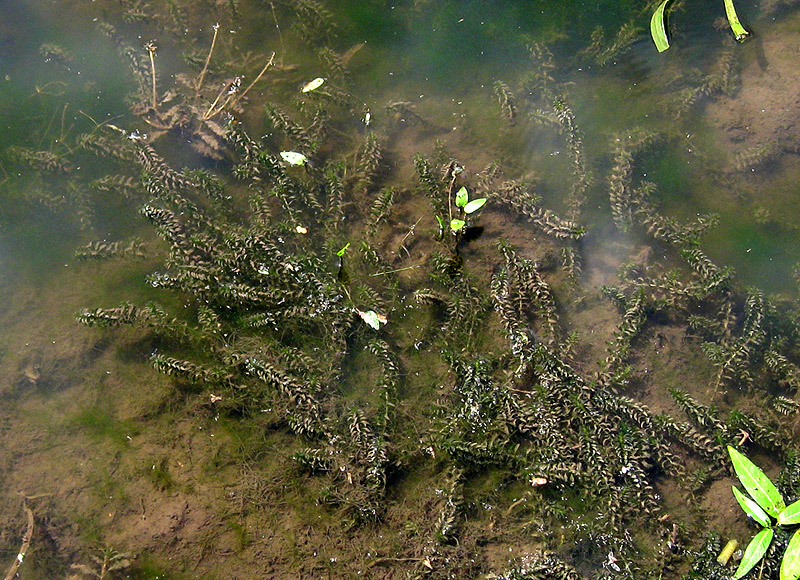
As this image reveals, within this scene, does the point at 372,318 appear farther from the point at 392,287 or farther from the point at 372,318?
the point at 392,287

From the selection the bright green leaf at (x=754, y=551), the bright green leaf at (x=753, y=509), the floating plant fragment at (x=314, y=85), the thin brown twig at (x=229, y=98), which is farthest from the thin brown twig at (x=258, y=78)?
the bright green leaf at (x=754, y=551)

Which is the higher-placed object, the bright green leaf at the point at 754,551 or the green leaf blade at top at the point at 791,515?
the green leaf blade at top at the point at 791,515

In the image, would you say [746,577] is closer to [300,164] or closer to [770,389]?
[770,389]

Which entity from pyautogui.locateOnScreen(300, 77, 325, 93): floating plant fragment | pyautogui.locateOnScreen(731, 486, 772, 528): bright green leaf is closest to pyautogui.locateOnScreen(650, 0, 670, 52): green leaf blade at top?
pyautogui.locateOnScreen(300, 77, 325, 93): floating plant fragment

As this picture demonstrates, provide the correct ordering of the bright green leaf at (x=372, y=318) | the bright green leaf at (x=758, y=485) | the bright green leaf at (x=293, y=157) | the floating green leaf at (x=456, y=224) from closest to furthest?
the bright green leaf at (x=758, y=485) < the bright green leaf at (x=372, y=318) < the floating green leaf at (x=456, y=224) < the bright green leaf at (x=293, y=157)

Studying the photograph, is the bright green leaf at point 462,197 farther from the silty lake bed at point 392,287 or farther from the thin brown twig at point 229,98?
the thin brown twig at point 229,98

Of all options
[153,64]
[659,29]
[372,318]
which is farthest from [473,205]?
[153,64]
